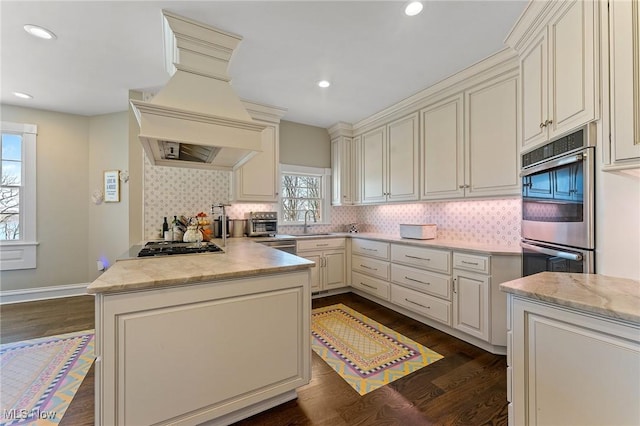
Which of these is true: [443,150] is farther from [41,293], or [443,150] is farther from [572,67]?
[41,293]

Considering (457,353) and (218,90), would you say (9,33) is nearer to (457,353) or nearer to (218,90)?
(218,90)

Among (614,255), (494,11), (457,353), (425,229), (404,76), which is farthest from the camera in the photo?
(425,229)

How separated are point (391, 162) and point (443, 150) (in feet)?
2.57

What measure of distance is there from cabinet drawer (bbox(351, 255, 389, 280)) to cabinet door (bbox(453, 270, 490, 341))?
930mm

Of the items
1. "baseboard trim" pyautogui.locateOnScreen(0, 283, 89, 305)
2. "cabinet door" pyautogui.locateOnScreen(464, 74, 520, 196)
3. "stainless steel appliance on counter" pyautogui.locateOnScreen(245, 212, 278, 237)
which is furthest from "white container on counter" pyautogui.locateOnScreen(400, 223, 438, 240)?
"baseboard trim" pyautogui.locateOnScreen(0, 283, 89, 305)

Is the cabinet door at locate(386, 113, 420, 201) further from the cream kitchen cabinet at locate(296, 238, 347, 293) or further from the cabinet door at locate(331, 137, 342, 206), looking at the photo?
the cream kitchen cabinet at locate(296, 238, 347, 293)

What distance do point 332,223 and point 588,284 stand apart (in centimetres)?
352

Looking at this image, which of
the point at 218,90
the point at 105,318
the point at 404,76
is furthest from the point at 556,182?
the point at 105,318

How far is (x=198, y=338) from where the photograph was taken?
4.55 ft

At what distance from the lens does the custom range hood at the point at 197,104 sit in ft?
5.43

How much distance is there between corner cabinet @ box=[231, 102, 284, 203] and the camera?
3.45 meters

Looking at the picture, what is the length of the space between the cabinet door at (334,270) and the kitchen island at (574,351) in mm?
2775

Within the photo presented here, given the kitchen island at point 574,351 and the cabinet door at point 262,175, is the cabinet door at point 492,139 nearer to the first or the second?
the kitchen island at point 574,351

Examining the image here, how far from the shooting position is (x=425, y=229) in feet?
10.1
